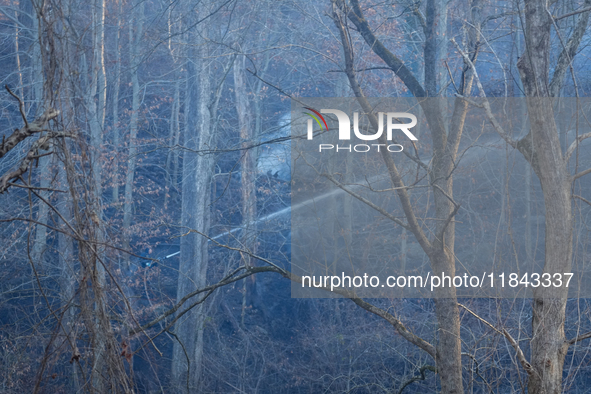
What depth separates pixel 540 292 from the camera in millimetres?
3941

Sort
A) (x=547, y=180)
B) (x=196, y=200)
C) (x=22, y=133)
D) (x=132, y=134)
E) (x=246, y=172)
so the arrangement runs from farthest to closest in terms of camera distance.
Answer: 1. (x=246, y=172)
2. (x=132, y=134)
3. (x=196, y=200)
4. (x=547, y=180)
5. (x=22, y=133)

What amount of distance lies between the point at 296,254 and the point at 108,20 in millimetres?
9131

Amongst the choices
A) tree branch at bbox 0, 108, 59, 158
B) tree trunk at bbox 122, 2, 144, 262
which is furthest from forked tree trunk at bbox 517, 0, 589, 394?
tree trunk at bbox 122, 2, 144, 262

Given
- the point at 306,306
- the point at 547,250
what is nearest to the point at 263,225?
the point at 306,306

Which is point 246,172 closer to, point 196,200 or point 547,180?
point 196,200

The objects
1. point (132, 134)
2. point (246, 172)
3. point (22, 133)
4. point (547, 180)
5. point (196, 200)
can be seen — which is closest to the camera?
point (22, 133)

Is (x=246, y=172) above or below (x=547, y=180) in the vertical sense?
above

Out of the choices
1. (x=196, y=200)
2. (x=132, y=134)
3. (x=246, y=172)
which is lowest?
(x=196, y=200)

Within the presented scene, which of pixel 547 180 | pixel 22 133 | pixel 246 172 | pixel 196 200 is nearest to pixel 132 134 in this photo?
pixel 196 200

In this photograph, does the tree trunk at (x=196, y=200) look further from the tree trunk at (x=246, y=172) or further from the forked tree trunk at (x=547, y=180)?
the forked tree trunk at (x=547, y=180)

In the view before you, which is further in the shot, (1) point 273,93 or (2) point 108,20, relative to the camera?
(1) point 273,93

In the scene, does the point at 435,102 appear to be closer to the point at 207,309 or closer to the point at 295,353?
the point at 295,353

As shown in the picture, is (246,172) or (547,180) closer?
(547,180)

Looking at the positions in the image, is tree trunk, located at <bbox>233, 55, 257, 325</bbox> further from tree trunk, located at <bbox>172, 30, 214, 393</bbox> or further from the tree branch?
the tree branch
